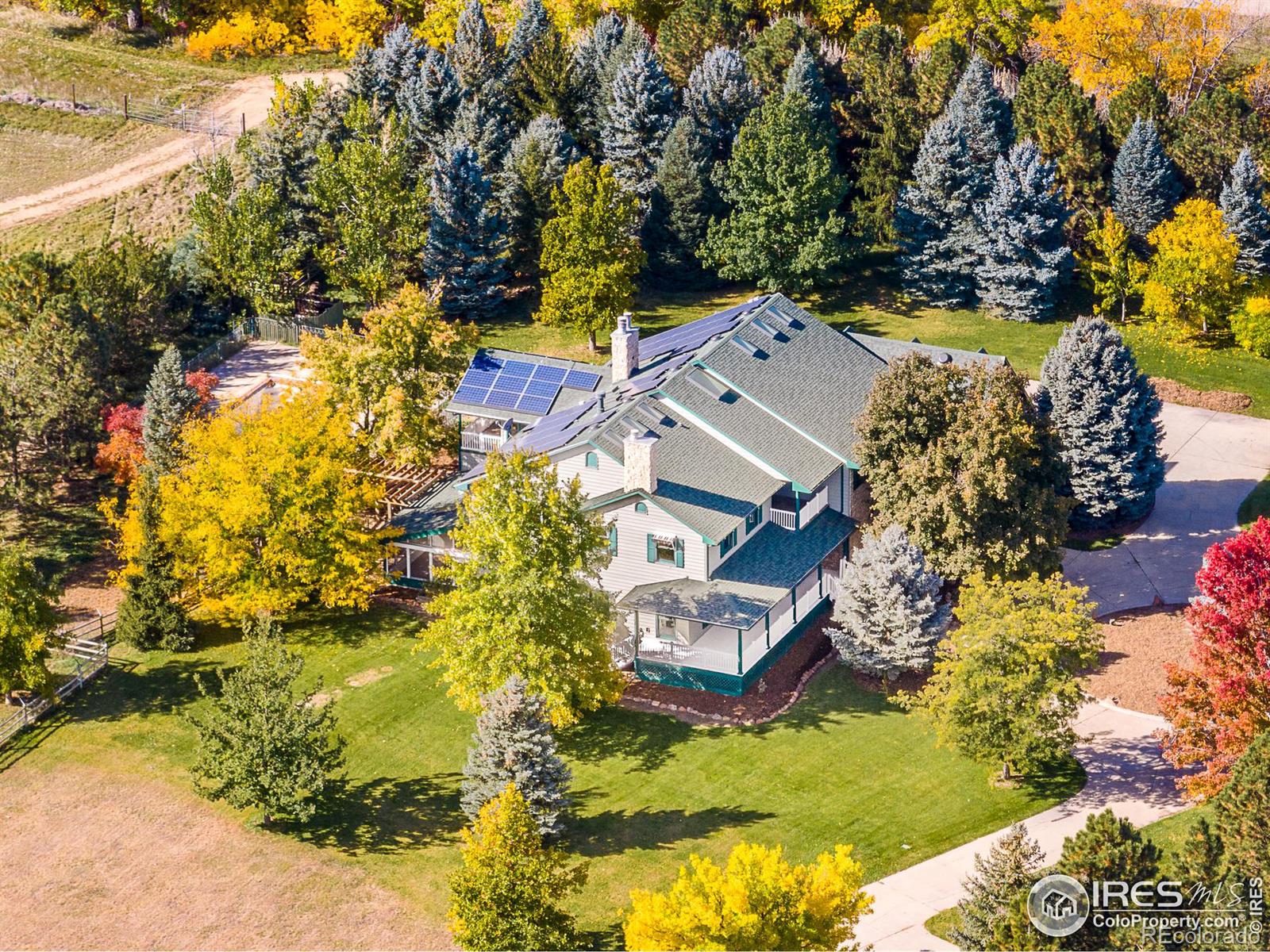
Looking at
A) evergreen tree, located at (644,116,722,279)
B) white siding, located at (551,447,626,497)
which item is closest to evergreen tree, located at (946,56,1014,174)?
evergreen tree, located at (644,116,722,279)

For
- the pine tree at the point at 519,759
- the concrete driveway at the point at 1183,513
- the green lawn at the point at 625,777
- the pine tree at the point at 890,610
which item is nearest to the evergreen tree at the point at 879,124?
the concrete driveway at the point at 1183,513

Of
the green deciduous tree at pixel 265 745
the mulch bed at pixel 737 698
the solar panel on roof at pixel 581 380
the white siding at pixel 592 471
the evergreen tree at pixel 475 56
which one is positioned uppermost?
the evergreen tree at pixel 475 56

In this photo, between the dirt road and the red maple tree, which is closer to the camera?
the red maple tree

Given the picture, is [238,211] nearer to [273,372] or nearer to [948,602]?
[273,372]

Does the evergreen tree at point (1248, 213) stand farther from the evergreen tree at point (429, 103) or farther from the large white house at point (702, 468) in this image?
the evergreen tree at point (429, 103)

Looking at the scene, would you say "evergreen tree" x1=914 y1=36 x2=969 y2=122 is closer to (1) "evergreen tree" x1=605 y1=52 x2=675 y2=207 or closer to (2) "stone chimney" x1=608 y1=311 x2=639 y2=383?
(1) "evergreen tree" x1=605 y1=52 x2=675 y2=207

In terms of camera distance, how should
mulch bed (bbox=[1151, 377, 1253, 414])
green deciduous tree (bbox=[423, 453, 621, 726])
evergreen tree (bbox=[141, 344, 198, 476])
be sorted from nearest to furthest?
green deciduous tree (bbox=[423, 453, 621, 726]) → evergreen tree (bbox=[141, 344, 198, 476]) → mulch bed (bbox=[1151, 377, 1253, 414])

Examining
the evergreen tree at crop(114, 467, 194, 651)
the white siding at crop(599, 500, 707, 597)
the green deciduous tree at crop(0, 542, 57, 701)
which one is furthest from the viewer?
the evergreen tree at crop(114, 467, 194, 651)
